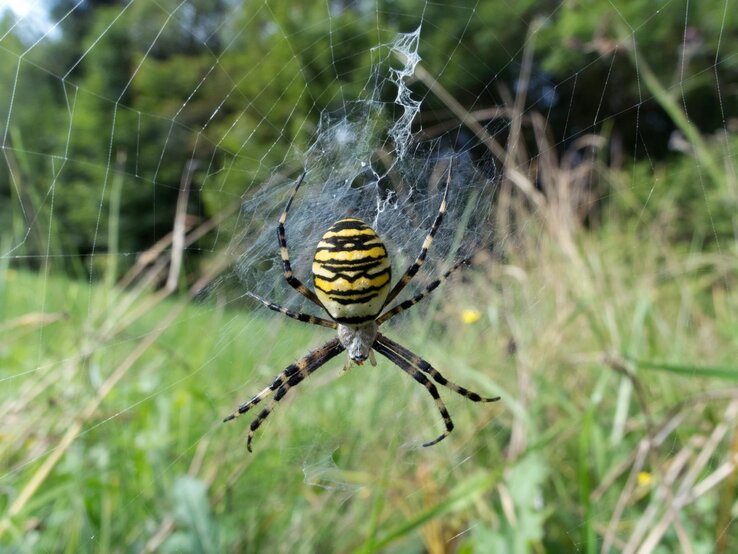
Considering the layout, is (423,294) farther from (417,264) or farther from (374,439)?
(374,439)

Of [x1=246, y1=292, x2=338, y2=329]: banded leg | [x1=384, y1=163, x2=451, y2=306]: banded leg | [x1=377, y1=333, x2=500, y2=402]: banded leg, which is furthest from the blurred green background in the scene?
[x1=384, y1=163, x2=451, y2=306]: banded leg

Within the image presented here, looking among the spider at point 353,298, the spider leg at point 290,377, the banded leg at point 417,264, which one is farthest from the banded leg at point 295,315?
the banded leg at point 417,264

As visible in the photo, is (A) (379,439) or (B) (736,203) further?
(A) (379,439)

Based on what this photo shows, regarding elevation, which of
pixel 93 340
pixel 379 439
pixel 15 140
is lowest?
pixel 379 439

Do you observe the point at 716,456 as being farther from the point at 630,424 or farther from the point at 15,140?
the point at 15,140

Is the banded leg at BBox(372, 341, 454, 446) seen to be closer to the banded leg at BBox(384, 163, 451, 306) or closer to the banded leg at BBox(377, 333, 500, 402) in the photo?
the banded leg at BBox(377, 333, 500, 402)

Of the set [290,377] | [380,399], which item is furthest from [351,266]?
[380,399]

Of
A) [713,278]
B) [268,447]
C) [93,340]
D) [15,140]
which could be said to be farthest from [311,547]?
[713,278]
